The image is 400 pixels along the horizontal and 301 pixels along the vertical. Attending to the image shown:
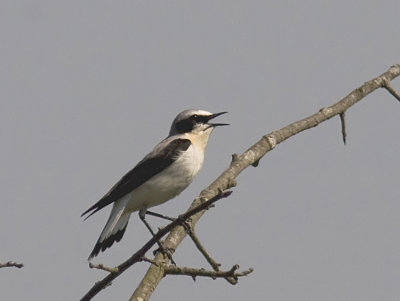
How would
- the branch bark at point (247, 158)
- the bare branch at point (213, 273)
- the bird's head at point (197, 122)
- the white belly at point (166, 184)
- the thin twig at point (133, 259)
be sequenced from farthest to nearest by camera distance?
the bird's head at point (197, 122)
the white belly at point (166, 184)
the branch bark at point (247, 158)
the bare branch at point (213, 273)
the thin twig at point (133, 259)

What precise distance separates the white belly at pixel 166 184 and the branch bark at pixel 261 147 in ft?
3.90

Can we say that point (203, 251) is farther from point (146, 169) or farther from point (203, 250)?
point (146, 169)

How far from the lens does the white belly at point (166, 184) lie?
9.72 m

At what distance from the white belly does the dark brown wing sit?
0.07 meters

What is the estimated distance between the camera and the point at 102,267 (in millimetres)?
5164

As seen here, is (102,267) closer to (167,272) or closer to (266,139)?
(167,272)

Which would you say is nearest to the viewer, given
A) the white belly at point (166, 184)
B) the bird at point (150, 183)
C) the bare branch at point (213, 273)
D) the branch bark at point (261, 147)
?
the bare branch at point (213, 273)

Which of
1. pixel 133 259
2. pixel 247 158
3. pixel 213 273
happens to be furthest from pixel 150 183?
pixel 133 259

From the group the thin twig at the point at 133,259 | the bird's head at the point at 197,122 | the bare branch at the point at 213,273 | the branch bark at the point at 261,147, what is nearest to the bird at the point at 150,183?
the bird's head at the point at 197,122

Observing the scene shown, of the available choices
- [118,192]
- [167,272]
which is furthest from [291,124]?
[167,272]

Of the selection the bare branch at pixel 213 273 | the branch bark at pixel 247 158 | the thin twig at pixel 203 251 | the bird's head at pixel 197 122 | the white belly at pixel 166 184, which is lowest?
the bare branch at pixel 213 273

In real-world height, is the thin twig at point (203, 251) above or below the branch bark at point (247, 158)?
below

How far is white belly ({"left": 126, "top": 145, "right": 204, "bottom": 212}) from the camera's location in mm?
9719

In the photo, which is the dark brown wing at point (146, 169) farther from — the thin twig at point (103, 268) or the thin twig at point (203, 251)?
the thin twig at point (103, 268)
